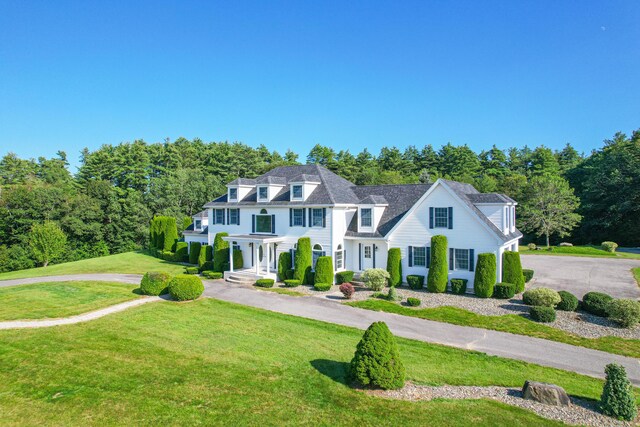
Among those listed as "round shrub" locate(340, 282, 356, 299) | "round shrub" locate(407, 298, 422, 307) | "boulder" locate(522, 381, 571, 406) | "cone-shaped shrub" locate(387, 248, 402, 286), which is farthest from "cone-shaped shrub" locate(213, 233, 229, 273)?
"boulder" locate(522, 381, 571, 406)

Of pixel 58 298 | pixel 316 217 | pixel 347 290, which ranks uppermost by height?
pixel 316 217

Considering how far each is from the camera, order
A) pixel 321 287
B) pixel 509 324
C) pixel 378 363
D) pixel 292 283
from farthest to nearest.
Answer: pixel 292 283, pixel 321 287, pixel 509 324, pixel 378 363

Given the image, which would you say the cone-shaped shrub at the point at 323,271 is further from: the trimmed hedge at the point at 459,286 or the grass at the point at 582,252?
the grass at the point at 582,252

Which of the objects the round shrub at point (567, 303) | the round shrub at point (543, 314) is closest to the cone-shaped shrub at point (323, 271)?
the round shrub at point (543, 314)

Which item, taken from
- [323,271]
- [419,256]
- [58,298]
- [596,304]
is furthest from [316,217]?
[596,304]

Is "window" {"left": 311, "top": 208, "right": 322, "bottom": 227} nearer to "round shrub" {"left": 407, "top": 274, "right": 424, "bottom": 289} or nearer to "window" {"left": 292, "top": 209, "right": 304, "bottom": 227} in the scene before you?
"window" {"left": 292, "top": 209, "right": 304, "bottom": 227}

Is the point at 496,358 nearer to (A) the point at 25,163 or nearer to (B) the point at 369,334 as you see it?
(B) the point at 369,334

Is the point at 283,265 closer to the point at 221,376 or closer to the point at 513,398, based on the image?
the point at 221,376
